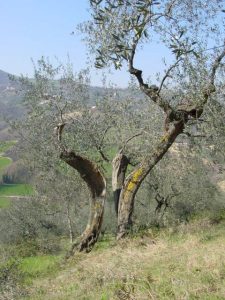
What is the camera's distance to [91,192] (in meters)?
15.5

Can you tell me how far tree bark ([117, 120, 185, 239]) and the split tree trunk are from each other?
0.74m

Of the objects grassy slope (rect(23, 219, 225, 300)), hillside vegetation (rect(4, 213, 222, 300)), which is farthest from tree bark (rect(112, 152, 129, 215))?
grassy slope (rect(23, 219, 225, 300))

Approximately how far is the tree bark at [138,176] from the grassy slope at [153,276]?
3.31 m

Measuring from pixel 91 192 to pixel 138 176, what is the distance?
1.75 meters

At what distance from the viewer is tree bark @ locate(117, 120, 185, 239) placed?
48.8 ft

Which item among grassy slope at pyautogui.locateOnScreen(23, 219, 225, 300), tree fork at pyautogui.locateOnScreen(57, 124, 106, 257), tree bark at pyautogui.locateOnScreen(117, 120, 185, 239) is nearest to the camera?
grassy slope at pyautogui.locateOnScreen(23, 219, 225, 300)

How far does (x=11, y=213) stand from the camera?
111 feet

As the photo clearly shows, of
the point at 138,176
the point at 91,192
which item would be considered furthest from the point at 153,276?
the point at 91,192

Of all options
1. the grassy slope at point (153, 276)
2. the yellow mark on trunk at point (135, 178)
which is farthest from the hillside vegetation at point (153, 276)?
the yellow mark on trunk at point (135, 178)

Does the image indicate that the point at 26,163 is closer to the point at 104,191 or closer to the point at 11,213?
the point at 11,213

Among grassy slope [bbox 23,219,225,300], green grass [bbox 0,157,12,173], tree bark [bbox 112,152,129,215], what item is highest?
tree bark [bbox 112,152,129,215]

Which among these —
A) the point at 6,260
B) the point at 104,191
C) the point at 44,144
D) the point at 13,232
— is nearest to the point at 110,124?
the point at 44,144

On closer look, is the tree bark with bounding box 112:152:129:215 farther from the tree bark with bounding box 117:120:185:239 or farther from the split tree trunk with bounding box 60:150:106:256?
the tree bark with bounding box 117:120:185:239

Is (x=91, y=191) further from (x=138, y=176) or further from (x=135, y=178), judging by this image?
(x=138, y=176)
